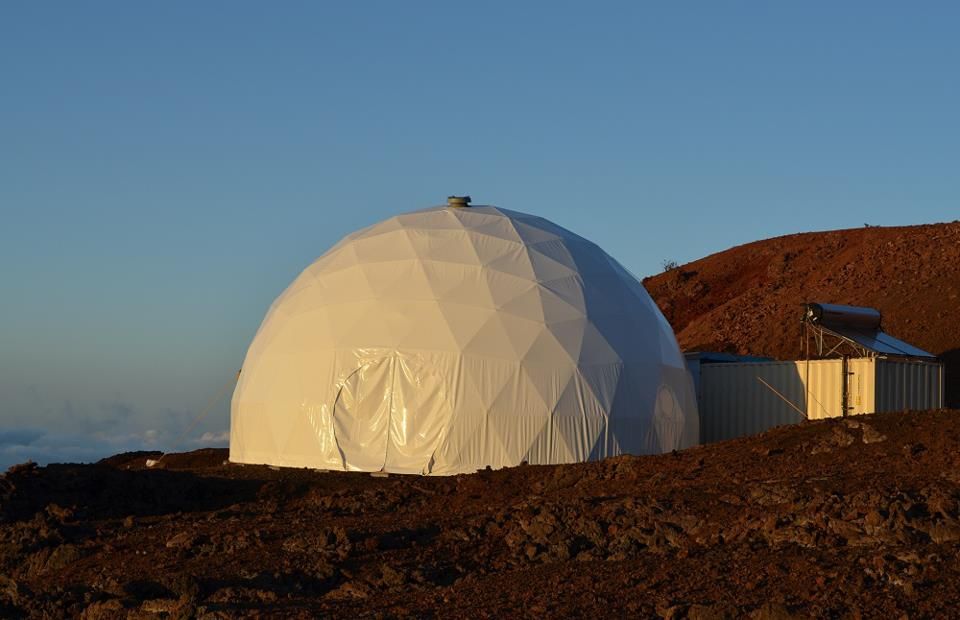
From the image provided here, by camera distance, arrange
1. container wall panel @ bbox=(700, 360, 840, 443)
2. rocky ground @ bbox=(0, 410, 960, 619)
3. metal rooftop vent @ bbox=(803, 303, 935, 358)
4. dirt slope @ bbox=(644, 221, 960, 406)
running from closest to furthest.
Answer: rocky ground @ bbox=(0, 410, 960, 619) → metal rooftop vent @ bbox=(803, 303, 935, 358) → container wall panel @ bbox=(700, 360, 840, 443) → dirt slope @ bbox=(644, 221, 960, 406)

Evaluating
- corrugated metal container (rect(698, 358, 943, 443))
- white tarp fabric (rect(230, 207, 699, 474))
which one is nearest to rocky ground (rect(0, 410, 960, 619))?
white tarp fabric (rect(230, 207, 699, 474))

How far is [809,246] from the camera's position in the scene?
58.1 m

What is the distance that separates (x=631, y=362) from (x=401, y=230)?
622 cm

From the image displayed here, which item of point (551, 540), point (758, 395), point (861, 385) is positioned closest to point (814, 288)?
point (758, 395)

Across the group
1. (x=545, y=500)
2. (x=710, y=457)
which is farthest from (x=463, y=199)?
(x=545, y=500)

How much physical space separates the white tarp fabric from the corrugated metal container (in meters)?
2.15

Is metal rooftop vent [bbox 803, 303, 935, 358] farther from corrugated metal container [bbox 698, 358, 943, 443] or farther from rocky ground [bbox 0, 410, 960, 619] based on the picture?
rocky ground [bbox 0, 410, 960, 619]

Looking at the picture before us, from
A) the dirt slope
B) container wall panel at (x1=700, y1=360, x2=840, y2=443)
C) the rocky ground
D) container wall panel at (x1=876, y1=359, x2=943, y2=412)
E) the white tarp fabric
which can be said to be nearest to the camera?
the rocky ground

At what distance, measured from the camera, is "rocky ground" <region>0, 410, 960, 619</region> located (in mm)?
10750

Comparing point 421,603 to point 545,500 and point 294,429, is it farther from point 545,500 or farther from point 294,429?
→ point 294,429

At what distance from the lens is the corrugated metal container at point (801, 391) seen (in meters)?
26.7

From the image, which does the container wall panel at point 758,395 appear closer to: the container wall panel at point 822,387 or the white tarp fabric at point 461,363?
the container wall panel at point 822,387

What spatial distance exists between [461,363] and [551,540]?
35.0 feet

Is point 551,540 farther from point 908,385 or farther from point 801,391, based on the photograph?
point 908,385
